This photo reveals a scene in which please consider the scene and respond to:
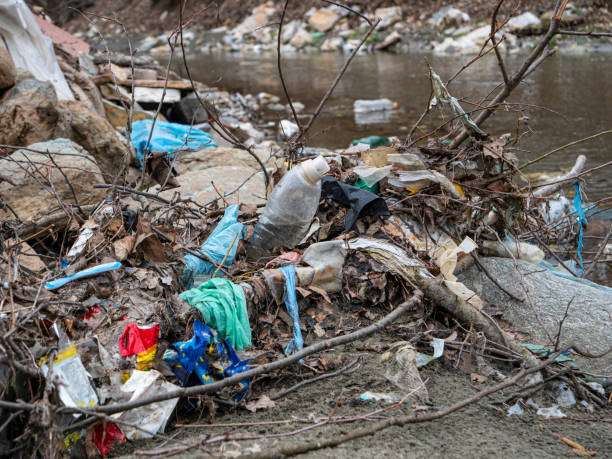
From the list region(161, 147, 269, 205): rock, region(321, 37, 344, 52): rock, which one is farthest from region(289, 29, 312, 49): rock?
region(161, 147, 269, 205): rock

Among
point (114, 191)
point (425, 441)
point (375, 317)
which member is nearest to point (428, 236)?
point (375, 317)

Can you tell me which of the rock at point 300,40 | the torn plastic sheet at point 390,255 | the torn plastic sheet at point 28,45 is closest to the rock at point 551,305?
the torn plastic sheet at point 390,255

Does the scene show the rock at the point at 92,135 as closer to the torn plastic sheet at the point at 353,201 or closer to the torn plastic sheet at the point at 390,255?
the torn plastic sheet at the point at 353,201

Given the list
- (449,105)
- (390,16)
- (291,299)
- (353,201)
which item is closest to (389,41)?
(390,16)

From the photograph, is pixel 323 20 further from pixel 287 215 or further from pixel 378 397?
pixel 378 397

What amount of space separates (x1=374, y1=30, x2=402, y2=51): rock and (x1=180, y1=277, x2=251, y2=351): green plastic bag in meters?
15.9

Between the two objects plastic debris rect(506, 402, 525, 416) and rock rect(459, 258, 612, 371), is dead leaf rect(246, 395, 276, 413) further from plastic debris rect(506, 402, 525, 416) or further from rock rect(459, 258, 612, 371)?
rock rect(459, 258, 612, 371)

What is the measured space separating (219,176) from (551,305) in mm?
2778

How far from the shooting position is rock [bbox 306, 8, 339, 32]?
63.3 ft

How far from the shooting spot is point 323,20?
19.4 m

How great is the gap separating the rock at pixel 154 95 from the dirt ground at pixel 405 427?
21.7 feet

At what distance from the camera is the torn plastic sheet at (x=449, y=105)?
277cm

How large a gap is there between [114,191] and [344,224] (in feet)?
3.93

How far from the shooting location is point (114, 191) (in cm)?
Answer: 265
